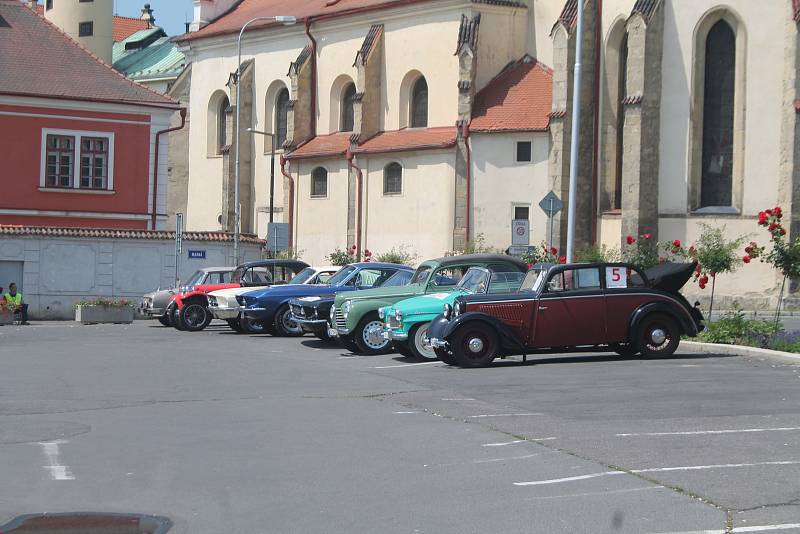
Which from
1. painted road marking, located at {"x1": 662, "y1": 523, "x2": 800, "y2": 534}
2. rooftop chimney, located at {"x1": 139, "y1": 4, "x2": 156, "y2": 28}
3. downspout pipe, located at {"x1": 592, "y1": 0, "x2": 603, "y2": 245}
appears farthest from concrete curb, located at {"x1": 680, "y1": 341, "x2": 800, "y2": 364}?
rooftop chimney, located at {"x1": 139, "y1": 4, "x2": 156, "y2": 28}

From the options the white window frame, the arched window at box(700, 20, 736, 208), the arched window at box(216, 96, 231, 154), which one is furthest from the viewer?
the arched window at box(216, 96, 231, 154)

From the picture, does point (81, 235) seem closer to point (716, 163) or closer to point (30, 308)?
point (30, 308)

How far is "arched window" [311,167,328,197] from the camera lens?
2105 inches

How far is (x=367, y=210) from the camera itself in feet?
168

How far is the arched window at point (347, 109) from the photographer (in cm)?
5453

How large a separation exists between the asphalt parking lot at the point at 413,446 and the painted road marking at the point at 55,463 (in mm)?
47

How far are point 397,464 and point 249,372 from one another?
8.84 metres

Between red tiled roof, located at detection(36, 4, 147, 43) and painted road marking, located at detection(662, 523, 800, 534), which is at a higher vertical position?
red tiled roof, located at detection(36, 4, 147, 43)

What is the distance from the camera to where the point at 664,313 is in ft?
65.8

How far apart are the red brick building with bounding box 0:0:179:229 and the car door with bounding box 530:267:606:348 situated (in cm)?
2730

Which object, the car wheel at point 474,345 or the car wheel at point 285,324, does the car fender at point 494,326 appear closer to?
the car wheel at point 474,345

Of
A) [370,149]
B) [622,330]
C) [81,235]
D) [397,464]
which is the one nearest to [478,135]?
[370,149]

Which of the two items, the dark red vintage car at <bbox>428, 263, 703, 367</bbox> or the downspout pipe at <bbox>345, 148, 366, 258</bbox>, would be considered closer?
the dark red vintage car at <bbox>428, 263, 703, 367</bbox>

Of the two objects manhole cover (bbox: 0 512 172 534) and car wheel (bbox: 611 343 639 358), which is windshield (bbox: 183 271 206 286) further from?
manhole cover (bbox: 0 512 172 534)
